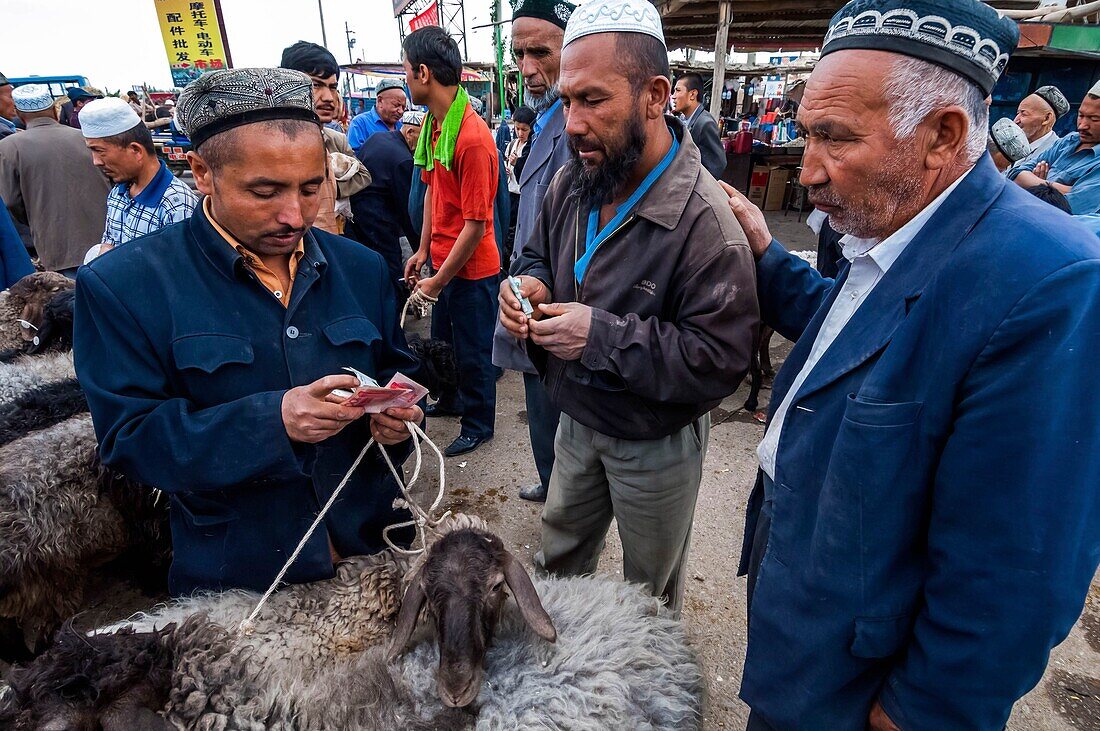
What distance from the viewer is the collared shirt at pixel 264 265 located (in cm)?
178

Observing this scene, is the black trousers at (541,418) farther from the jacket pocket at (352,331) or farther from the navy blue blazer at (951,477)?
the navy blue blazer at (951,477)

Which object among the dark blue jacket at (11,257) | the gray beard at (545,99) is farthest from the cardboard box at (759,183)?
the dark blue jacket at (11,257)

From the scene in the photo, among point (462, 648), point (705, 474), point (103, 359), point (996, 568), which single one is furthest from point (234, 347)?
point (705, 474)

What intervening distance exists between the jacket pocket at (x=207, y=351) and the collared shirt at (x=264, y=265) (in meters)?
0.21

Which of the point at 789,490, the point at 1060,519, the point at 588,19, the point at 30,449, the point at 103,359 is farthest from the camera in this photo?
the point at 30,449

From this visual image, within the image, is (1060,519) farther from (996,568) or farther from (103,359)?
(103,359)

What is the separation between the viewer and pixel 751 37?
1261 centimetres

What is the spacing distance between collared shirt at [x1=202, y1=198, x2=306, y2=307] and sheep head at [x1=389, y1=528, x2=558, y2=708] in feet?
3.25

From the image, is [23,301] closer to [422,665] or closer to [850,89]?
[422,665]

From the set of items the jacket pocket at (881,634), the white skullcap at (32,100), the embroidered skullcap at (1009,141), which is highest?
the white skullcap at (32,100)

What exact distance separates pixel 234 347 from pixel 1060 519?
6.79 feet

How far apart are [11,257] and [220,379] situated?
4.83m

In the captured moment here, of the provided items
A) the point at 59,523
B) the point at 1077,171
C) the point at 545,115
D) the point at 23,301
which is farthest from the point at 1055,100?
the point at 23,301

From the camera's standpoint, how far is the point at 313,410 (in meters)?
1.65
